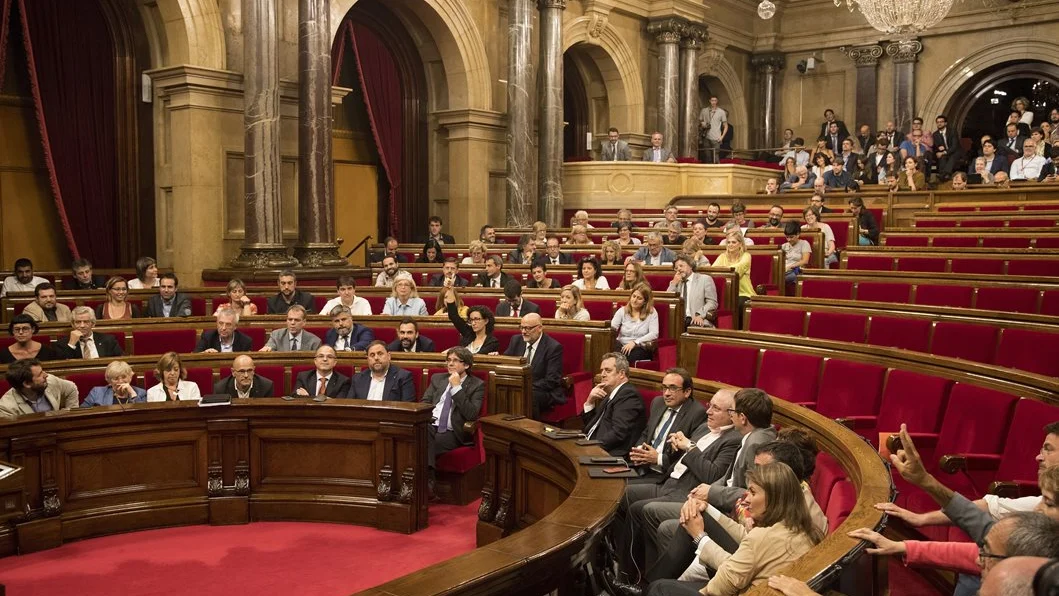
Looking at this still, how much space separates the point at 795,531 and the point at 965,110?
15626mm

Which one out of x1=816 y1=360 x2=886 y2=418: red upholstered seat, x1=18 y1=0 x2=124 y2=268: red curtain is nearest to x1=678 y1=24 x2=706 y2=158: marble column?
x1=18 y1=0 x2=124 y2=268: red curtain

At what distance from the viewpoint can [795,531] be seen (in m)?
2.55

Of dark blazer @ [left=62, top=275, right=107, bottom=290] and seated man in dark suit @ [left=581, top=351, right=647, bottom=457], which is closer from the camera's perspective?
seated man in dark suit @ [left=581, top=351, right=647, bottom=457]

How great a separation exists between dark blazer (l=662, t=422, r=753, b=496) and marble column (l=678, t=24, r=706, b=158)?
474 inches

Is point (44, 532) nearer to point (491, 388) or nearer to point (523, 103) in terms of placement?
point (491, 388)

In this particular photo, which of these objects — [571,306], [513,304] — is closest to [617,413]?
[571,306]

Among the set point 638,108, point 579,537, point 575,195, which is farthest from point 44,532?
point 638,108

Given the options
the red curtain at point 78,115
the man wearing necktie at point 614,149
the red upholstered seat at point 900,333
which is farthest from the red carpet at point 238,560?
the man wearing necktie at point 614,149

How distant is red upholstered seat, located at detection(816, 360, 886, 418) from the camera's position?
436cm

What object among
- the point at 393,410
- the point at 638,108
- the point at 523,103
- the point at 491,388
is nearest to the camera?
the point at 393,410

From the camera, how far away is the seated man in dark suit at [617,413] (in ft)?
14.6

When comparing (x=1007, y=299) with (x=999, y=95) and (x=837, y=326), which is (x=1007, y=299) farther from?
(x=999, y=95)

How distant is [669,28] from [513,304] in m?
9.75

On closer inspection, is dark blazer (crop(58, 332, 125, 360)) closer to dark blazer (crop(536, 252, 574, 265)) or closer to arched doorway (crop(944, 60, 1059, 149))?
dark blazer (crop(536, 252, 574, 265))
